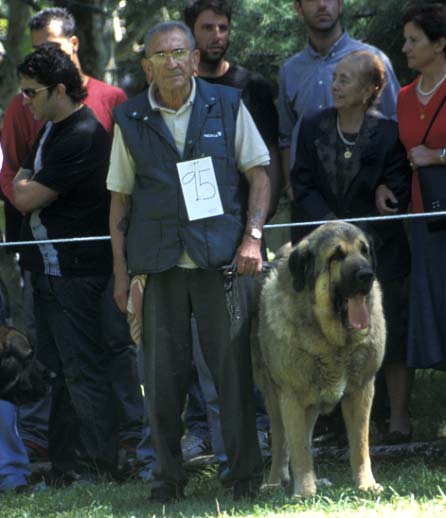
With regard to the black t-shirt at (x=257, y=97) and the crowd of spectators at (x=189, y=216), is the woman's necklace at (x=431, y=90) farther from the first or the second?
the black t-shirt at (x=257, y=97)

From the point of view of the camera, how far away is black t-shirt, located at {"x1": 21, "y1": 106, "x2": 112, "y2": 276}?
7.02 m

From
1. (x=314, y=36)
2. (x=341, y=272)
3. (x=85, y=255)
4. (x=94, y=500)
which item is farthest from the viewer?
(x=314, y=36)

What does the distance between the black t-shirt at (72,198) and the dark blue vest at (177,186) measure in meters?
0.89

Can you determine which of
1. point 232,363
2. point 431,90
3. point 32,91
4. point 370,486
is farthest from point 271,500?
point 32,91

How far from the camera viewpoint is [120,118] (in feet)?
20.4

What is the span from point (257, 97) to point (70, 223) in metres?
1.43

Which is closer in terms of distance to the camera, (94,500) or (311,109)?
(94,500)

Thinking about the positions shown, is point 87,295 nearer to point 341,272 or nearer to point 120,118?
point 120,118

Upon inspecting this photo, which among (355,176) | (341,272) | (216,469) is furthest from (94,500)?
(355,176)

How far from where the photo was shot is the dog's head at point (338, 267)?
19.6ft

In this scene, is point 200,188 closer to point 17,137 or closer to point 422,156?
point 422,156

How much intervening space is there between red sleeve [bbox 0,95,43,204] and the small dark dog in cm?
121

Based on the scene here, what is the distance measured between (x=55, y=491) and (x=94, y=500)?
54cm

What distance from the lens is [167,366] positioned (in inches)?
245
